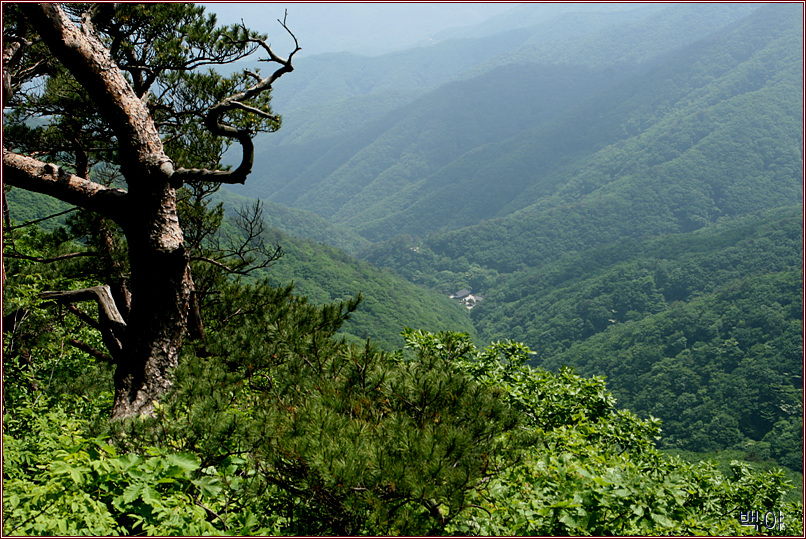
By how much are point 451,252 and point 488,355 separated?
13826cm

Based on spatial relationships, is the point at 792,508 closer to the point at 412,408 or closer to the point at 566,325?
the point at 412,408

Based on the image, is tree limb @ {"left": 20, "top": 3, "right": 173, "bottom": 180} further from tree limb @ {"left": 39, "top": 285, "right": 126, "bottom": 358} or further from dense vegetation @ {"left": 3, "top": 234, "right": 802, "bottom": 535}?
dense vegetation @ {"left": 3, "top": 234, "right": 802, "bottom": 535}

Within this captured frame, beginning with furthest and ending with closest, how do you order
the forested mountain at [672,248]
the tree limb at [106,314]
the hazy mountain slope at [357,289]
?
the hazy mountain slope at [357,289]
the forested mountain at [672,248]
the tree limb at [106,314]

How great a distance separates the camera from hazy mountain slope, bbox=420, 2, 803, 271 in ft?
424

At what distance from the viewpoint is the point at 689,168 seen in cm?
13950

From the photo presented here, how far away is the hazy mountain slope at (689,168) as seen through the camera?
129375 millimetres

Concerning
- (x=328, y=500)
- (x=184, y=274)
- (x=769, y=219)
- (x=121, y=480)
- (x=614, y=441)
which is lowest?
(x=769, y=219)

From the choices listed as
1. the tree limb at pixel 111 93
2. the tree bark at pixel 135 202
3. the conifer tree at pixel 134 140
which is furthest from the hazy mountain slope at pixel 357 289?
the tree limb at pixel 111 93

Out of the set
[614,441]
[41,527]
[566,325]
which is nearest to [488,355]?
[614,441]

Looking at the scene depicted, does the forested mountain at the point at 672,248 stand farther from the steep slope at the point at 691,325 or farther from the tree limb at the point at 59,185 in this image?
the tree limb at the point at 59,185

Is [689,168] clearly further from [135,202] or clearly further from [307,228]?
[135,202]

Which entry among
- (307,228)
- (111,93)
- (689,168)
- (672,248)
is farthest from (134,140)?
(689,168)

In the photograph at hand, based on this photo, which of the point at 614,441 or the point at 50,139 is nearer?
the point at 614,441

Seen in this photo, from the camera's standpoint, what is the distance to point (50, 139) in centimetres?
673
